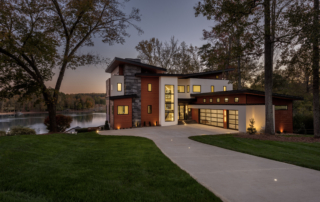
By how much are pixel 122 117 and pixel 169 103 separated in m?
5.23

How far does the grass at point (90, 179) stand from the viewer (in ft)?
9.88

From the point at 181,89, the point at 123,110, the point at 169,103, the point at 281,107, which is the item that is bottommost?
the point at 123,110

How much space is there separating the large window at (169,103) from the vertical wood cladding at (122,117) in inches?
154

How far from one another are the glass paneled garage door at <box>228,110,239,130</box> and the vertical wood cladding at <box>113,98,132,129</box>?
9655 mm

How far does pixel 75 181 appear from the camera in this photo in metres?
3.60

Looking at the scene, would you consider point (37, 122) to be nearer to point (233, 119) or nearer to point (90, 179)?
point (233, 119)

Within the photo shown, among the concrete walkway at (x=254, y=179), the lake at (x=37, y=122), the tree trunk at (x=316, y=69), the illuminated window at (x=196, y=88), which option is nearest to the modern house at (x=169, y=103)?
the illuminated window at (x=196, y=88)

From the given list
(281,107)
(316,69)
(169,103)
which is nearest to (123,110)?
(169,103)

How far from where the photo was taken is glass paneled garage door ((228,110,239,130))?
14.9 metres

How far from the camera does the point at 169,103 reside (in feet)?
58.7

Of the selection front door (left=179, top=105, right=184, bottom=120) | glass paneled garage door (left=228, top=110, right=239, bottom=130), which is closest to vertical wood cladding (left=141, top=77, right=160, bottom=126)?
front door (left=179, top=105, right=184, bottom=120)

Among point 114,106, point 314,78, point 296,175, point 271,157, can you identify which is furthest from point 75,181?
point 314,78

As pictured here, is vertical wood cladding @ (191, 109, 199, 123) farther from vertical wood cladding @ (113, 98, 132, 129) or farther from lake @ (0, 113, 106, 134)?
lake @ (0, 113, 106, 134)

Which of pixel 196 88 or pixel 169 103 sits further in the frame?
pixel 196 88
